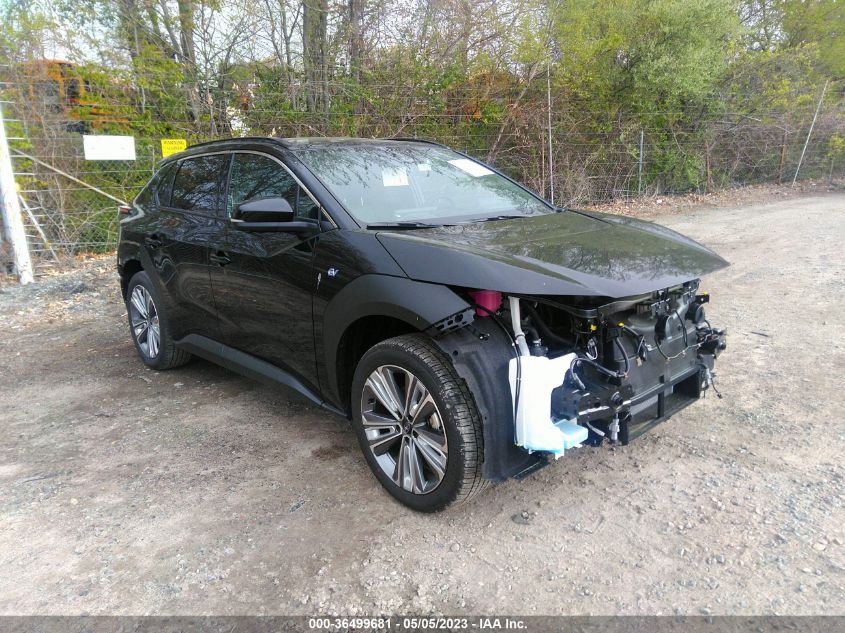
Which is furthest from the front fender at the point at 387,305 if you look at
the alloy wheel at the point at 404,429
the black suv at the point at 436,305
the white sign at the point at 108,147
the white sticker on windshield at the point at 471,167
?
the white sign at the point at 108,147

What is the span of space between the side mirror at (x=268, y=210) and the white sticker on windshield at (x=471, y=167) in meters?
1.42

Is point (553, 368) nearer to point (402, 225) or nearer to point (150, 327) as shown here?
point (402, 225)

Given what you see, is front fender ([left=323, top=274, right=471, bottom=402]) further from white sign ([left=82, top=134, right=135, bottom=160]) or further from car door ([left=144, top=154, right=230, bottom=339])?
white sign ([left=82, top=134, right=135, bottom=160])

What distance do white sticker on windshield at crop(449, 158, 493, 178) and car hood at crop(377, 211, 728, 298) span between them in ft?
2.89

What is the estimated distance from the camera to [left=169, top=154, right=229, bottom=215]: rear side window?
412 centimetres

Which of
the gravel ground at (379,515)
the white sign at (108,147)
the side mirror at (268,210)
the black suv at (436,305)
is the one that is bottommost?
the gravel ground at (379,515)

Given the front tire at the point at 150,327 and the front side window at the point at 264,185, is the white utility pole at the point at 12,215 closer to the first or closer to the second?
the front tire at the point at 150,327

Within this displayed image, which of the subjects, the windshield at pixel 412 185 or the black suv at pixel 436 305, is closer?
the black suv at pixel 436 305

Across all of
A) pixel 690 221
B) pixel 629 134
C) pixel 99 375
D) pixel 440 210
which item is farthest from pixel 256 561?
pixel 629 134

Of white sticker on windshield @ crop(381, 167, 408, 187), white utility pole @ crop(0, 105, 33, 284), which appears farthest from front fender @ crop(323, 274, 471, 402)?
white utility pole @ crop(0, 105, 33, 284)

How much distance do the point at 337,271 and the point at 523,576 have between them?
1.66 m

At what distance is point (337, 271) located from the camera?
122 inches

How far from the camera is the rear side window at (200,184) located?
13.5 ft

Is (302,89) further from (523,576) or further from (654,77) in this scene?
(523,576)
